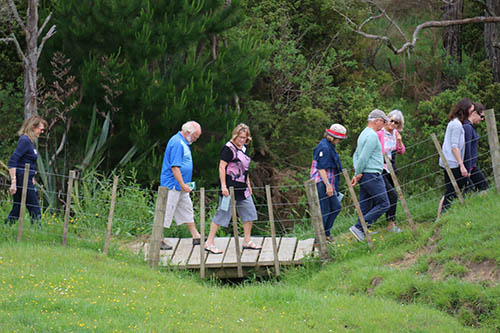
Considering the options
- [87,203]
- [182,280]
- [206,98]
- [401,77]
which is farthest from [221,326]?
[401,77]

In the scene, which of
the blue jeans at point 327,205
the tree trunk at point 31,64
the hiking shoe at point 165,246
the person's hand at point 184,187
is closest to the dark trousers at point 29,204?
the hiking shoe at point 165,246

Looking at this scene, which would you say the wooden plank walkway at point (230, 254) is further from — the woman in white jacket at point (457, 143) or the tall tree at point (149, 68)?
the tall tree at point (149, 68)

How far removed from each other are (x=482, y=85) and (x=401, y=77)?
3054 mm

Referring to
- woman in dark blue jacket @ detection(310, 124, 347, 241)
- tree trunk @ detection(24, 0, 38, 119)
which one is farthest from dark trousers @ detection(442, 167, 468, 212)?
tree trunk @ detection(24, 0, 38, 119)

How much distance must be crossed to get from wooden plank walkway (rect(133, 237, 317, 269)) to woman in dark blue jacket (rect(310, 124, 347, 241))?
0.63 meters

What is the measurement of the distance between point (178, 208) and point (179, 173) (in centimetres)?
57

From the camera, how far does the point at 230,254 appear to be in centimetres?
956

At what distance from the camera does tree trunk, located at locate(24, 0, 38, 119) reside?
12.1 meters

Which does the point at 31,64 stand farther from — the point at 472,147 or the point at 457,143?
the point at 472,147

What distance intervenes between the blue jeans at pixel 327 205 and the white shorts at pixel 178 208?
1.77m

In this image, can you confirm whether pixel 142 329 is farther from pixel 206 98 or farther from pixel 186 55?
pixel 186 55

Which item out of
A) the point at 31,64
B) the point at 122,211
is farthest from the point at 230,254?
the point at 31,64

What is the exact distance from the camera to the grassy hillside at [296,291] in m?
6.59

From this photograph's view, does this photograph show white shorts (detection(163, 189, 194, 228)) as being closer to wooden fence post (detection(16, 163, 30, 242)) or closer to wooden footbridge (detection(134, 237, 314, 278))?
wooden footbridge (detection(134, 237, 314, 278))
